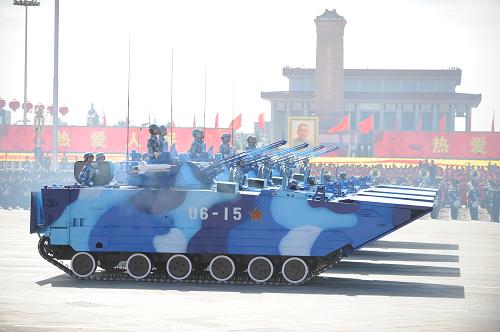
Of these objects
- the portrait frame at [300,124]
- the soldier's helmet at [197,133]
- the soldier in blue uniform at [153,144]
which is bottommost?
the soldier in blue uniform at [153,144]

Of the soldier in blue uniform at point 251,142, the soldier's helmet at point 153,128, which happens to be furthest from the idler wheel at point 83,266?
the soldier in blue uniform at point 251,142

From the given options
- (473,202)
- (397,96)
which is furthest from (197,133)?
(397,96)

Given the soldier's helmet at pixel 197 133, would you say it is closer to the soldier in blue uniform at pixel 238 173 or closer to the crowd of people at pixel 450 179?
the soldier in blue uniform at pixel 238 173

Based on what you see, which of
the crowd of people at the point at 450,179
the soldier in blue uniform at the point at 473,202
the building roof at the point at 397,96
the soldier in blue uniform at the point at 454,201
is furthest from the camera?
the building roof at the point at 397,96

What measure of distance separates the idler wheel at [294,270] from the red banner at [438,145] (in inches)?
1868

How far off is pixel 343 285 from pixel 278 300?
10.8 feet

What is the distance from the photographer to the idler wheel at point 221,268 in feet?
86.2

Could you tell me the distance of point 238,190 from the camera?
26922 mm

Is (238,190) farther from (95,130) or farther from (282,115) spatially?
(282,115)

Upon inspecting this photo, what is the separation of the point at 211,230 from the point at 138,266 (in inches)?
71.5

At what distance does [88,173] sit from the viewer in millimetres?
27453

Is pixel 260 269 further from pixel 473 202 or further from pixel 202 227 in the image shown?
pixel 473 202

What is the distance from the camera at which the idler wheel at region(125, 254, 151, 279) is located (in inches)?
1044

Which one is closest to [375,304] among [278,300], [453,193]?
[278,300]
